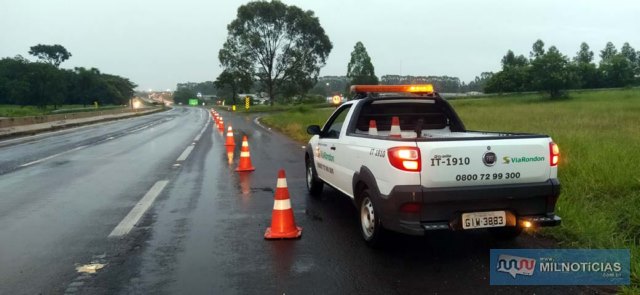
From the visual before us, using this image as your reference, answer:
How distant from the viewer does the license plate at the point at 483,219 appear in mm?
4484

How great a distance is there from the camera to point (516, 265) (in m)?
4.60

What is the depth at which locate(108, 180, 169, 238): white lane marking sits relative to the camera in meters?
5.92

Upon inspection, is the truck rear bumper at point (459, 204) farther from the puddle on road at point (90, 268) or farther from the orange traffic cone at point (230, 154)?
the orange traffic cone at point (230, 154)

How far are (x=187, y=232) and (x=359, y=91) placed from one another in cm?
293

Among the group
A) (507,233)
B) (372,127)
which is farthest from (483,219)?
(372,127)

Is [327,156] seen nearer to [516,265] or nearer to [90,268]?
[516,265]

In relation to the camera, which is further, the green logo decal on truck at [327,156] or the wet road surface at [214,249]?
the green logo decal on truck at [327,156]

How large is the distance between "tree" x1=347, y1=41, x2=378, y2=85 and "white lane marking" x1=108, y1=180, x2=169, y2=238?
7750cm

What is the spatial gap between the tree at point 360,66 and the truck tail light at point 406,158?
8139cm

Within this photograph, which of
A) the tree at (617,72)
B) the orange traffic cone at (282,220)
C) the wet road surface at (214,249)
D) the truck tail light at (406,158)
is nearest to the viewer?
the wet road surface at (214,249)

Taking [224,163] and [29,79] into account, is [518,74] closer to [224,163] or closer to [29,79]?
[224,163]

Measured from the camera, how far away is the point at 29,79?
326 feet

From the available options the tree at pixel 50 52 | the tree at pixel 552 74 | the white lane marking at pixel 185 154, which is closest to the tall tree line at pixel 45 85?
the tree at pixel 50 52

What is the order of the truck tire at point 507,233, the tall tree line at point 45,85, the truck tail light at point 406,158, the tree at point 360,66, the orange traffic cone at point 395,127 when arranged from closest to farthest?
the truck tail light at point 406,158, the truck tire at point 507,233, the orange traffic cone at point 395,127, the tree at point 360,66, the tall tree line at point 45,85
